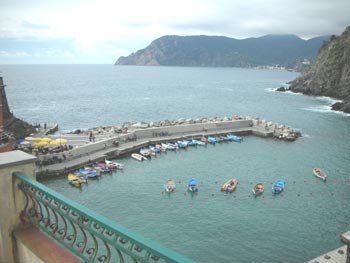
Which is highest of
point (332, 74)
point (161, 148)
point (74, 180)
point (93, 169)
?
point (332, 74)

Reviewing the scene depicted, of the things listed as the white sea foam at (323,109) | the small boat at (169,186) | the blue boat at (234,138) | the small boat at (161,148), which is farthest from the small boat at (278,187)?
the white sea foam at (323,109)

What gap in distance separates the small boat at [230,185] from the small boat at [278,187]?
10.5ft

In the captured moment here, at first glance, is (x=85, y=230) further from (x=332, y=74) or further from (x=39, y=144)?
(x=332, y=74)

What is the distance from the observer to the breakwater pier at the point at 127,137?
3137cm

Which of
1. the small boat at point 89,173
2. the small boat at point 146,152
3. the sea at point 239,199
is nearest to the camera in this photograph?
the sea at point 239,199

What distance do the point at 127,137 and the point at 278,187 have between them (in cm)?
1992

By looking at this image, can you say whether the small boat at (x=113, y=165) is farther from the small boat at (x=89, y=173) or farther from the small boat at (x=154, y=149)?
the small boat at (x=154, y=149)

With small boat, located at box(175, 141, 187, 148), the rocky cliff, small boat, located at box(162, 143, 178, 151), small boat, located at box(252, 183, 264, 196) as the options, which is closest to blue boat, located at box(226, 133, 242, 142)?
small boat, located at box(175, 141, 187, 148)

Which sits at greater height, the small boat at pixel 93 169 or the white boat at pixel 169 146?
the white boat at pixel 169 146

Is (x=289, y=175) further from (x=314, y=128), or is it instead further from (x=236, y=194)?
(x=314, y=128)

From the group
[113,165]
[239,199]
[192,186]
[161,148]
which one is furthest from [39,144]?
[239,199]

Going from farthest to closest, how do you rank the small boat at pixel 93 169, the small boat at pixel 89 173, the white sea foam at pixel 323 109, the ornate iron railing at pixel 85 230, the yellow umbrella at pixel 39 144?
1. the white sea foam at pixel 323 109
2. the yellow umbrella at pixel 39 144
3. the small boat at pixel 93 169
4. the small boat at pixel 89 173
5. the ornate iron railing at pixel 85 230

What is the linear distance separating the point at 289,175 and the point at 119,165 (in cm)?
1674

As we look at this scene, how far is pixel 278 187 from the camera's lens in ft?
91.3
